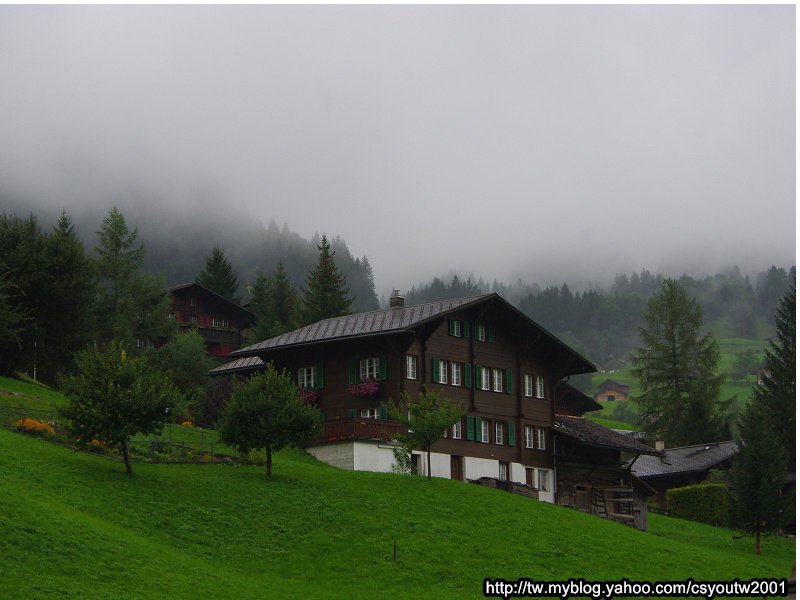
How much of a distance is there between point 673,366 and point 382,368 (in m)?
45.5

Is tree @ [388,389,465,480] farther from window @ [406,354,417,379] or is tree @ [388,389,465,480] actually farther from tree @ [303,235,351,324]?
tree @ [303,235,351,324]

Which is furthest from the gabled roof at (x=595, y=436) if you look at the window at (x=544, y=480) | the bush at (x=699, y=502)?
the bush at (x=699, y=502)

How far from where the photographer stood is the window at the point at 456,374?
6316 centimetres

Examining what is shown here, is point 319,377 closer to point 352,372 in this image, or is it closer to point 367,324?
point 352,372

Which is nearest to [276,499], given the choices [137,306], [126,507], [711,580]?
[126,507]

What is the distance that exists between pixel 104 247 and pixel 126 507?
2207 inches

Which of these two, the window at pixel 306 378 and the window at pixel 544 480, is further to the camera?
the window at pixel 544 480

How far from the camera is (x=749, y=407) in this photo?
244 feet

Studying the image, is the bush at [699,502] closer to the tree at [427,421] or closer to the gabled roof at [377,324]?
the gabled roof at [377,324]

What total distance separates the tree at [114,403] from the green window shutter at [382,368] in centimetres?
1753

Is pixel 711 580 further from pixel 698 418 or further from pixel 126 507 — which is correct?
pixel 698 418

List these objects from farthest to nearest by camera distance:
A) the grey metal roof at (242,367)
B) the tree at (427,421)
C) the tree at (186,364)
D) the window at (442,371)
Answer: the tree at (186,364) → the grey metal roof at (242,367) → the window at (442,371) → the tree at (427,421)

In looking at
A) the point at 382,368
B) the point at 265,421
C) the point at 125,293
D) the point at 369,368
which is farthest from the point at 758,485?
the point at 125,293

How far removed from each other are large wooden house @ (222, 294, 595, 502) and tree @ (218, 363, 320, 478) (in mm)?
8027
